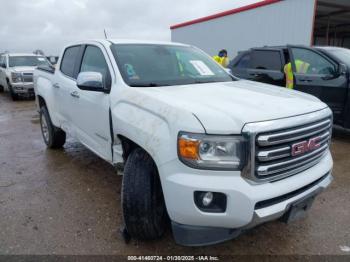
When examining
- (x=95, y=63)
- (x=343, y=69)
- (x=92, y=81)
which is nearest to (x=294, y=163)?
(x=92, y=81)

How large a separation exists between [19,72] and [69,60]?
28.1ft

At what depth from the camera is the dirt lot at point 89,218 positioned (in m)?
2.55

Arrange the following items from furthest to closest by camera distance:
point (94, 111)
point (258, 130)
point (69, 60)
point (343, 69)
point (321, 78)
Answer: point (321, 78) → point (343, 69) → point (69, 60) → point (94, 111) → point (258, 130)

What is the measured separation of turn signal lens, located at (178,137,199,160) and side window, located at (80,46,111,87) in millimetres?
1255

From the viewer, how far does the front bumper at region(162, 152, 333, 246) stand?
191cm

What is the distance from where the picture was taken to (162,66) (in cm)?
321

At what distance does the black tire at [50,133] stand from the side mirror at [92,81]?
7.30ft

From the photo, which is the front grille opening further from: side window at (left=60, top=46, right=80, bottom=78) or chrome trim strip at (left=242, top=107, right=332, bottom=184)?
side window at (left=60, top=46, right=80, bottom=78)

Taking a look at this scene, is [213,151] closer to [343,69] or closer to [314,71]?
[343,69]

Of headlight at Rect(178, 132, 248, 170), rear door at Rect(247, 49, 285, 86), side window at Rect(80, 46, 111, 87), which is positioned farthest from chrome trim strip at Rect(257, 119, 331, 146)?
rear door at Rect(247, 49, 285, 86)

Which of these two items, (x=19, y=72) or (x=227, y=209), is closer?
(x=227, y=209)

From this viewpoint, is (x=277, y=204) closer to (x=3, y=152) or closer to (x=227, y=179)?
(x=227, y=179)

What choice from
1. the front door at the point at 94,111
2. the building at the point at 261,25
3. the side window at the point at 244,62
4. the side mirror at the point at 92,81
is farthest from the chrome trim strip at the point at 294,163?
the building at the point at 261,25

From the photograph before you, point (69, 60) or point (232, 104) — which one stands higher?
point (69, 60)
